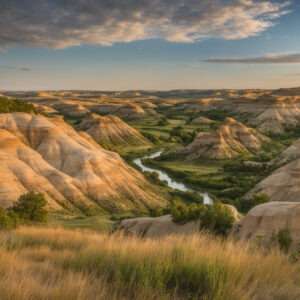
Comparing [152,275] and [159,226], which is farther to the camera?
[159,226]

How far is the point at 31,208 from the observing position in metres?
33.0

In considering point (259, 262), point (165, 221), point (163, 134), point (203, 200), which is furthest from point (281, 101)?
point (259, 262)

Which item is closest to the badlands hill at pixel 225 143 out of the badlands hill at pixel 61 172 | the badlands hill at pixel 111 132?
the badlands hill at pixel 111 132

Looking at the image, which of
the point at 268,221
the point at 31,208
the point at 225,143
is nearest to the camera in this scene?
the point at 268,221

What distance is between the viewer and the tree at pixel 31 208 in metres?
32.0

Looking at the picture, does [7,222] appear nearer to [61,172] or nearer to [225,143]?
[61,172]

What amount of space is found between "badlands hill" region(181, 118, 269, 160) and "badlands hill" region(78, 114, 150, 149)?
2474 cm

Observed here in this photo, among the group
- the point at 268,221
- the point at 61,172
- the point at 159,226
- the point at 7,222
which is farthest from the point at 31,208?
the point at 268,221

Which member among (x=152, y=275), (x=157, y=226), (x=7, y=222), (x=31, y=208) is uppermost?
(x=152, y=275)

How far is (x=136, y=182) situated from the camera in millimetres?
59094

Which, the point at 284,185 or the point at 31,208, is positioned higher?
the point at 31,208

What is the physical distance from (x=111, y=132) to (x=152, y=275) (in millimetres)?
115395

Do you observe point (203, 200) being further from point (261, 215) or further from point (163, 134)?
point (163, 134)

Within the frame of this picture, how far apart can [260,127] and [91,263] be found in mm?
142192
